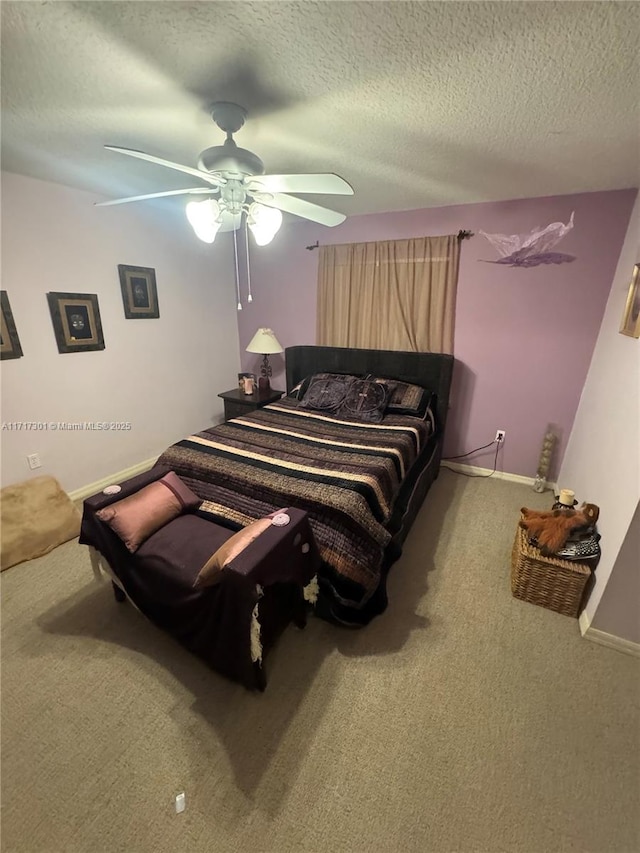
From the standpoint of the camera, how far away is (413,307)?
318 centimetres

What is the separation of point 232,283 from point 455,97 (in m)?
3.01

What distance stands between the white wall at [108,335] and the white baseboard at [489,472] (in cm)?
267

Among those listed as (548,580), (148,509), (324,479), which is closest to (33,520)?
(148,509)

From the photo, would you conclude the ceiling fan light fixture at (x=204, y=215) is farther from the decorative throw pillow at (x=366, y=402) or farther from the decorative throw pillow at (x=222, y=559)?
the decorative throw pillow at (x=366, y=402)

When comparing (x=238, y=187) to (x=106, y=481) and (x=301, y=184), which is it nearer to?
(x=301, y=184)

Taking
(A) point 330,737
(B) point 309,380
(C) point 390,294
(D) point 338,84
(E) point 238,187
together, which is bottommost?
(A) point 330,737

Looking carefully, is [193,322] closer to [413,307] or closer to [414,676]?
[413,307]

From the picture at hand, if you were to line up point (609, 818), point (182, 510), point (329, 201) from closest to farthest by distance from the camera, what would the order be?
point (609, 818), point (182, 510), point (329, 201)

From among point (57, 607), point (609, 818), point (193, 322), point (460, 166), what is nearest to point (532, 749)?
point (609, 818)

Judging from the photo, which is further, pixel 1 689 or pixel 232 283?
pixel 232 283

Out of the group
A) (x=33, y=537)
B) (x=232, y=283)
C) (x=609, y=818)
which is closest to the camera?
(x=609, y=818)

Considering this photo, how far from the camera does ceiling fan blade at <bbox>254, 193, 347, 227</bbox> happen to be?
5.32ft

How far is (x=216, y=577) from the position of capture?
1365 millimetres

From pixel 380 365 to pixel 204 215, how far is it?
6.92ft
